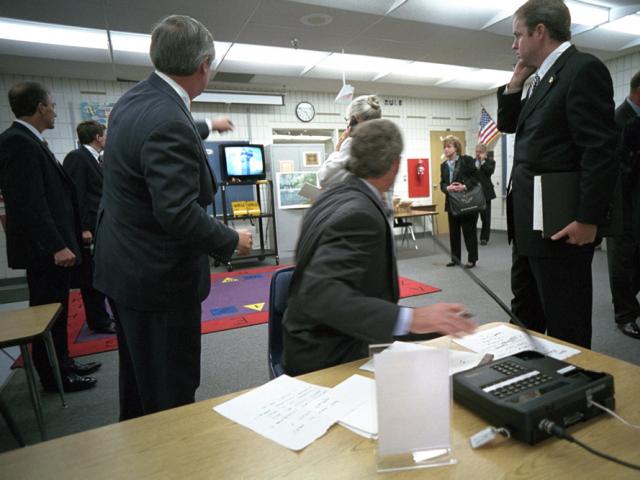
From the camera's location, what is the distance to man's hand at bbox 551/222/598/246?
1345 mm

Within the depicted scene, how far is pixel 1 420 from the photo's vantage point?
80.9 inches

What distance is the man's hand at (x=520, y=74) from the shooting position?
63.7 inches

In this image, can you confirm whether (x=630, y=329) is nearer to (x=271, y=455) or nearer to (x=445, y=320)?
(x=445, y=320)

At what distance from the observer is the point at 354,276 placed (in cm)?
90

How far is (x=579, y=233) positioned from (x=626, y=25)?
5.20 metres

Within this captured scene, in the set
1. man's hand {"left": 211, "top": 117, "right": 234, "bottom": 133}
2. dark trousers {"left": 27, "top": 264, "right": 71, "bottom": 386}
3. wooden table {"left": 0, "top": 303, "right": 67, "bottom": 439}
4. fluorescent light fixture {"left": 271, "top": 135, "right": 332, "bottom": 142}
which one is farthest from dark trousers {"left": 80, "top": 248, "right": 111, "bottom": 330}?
fluorescent light fixture {"left": 271, "top": 135, "right": 332, "bottom": 142}

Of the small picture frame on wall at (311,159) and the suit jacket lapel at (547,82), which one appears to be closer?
the suit jacket lapel at (547,82)

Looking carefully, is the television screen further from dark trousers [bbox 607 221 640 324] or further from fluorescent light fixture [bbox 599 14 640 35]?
fluorescent light fixture [bbox 599 14 640 35]

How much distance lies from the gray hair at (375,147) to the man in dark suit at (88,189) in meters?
2.48

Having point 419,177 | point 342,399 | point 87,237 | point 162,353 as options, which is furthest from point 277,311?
point 419,177

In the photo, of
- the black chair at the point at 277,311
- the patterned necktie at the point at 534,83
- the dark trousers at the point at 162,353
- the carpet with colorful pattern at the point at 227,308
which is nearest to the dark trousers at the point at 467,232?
the carpet with colorful pattern at the point at 227,308

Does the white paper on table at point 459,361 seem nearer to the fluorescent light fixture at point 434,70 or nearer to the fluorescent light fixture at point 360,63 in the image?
the fluorescent light fixture at point 360,63

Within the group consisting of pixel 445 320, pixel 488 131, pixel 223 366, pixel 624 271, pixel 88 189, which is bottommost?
pixel 223 366

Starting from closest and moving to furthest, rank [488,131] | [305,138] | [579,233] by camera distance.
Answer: [579,233], [488,131], [305,138]
